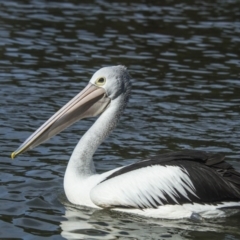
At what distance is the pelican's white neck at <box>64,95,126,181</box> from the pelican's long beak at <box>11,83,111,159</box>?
0.10 meters

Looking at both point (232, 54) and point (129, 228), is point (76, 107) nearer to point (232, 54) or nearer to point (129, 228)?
point (129, 228)

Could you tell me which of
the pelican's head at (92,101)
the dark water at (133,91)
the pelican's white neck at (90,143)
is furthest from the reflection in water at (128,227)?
the pelican's head at (92,101)

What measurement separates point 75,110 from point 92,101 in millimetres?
169

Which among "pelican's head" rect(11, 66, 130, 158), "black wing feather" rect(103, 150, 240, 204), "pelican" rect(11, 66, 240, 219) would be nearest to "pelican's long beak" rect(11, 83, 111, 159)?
"pelican's head" rect(11, 66, 130, 158)

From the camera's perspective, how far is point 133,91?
35.6 feet

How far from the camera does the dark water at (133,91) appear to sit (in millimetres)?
6512

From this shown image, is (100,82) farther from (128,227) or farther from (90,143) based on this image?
(128,227)

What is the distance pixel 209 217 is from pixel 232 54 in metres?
6.95

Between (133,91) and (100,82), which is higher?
(100,82)

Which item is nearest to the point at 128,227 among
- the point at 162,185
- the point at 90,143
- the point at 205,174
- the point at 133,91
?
the point at 162,185

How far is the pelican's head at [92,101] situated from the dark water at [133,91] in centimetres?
53

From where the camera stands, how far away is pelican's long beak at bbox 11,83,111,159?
706cm

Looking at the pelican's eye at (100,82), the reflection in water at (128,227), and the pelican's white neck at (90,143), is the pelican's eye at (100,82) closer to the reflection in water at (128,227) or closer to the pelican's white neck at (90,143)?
the pelican's white neck at (90,143)

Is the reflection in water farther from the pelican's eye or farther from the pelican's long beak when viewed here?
the pelican's eye
